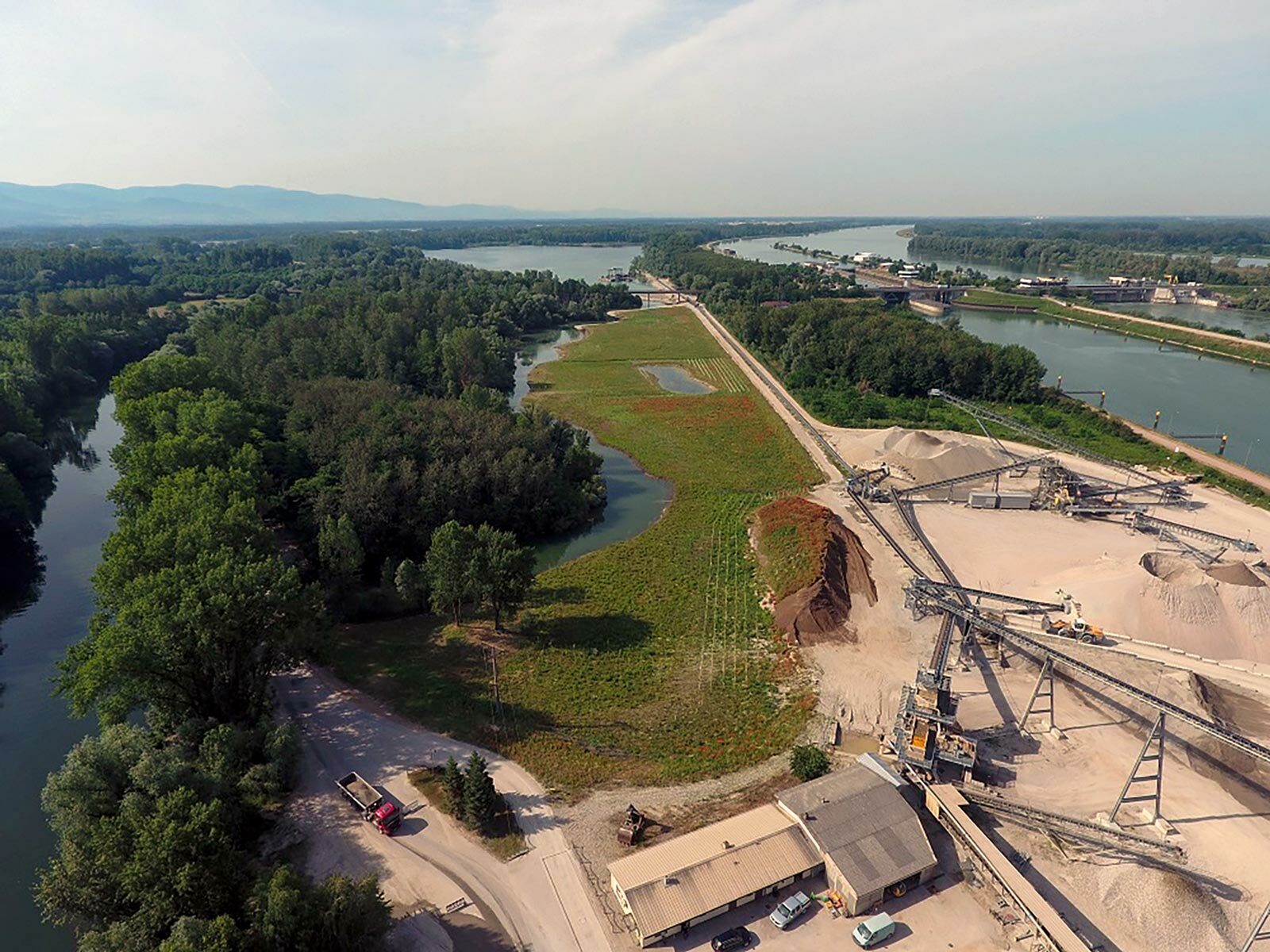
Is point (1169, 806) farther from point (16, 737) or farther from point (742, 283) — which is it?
point (742, 283)

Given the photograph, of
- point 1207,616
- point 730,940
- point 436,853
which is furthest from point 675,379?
point 730,940

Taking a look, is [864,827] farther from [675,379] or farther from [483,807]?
[675,379]

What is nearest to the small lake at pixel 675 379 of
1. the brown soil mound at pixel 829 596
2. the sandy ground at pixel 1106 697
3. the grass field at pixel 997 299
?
the sandy ground at pixel 1106 697

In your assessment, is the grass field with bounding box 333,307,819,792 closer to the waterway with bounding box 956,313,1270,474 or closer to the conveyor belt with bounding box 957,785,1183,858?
the conveyor belt with bounding box 957,785,1183,858

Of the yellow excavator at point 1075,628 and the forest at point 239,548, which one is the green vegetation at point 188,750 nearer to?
the forest at point 239,548

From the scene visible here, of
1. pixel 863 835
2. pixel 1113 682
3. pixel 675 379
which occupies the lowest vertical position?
pixel 863 835

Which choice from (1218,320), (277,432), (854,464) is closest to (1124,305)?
(1218,320)

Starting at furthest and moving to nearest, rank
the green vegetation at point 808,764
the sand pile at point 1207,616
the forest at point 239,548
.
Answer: the sand pile at point 1207,616 → the green vegetation at point 808,764 → the forest at point 239,548
